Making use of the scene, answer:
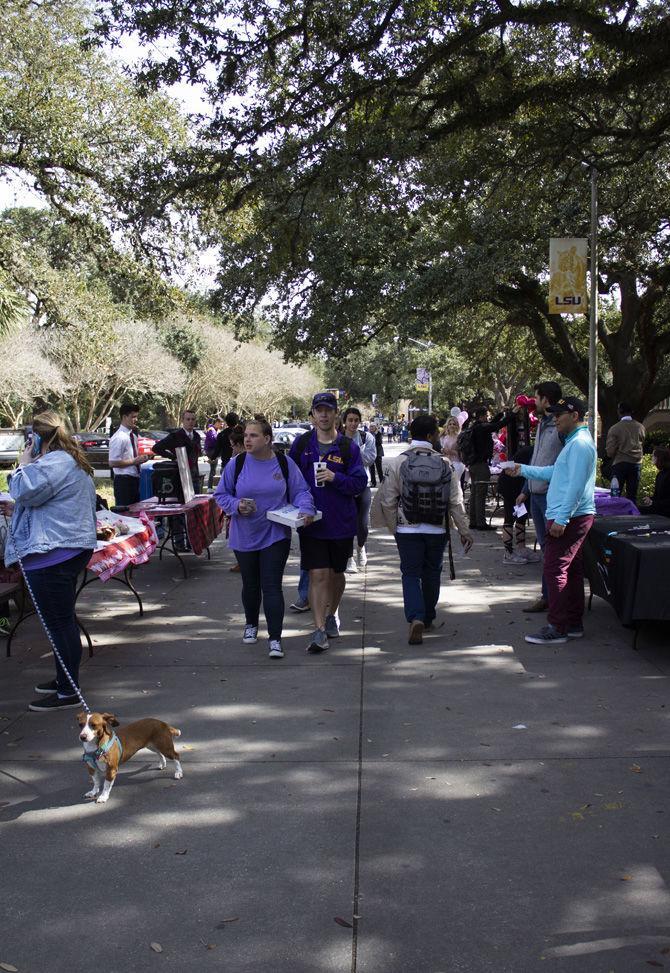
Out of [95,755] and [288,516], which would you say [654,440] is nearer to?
[288,516]

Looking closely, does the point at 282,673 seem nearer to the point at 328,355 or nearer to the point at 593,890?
the point at 593,890

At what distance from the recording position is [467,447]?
14.5 metres

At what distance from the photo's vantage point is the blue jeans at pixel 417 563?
7215mm

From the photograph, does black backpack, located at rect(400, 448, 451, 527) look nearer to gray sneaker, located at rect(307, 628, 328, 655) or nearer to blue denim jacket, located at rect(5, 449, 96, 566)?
gray sneaker, located at rect(307, 628, 328, 655)

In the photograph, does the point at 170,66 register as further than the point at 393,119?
No

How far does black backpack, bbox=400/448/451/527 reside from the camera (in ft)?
23.3

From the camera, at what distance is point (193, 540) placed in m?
10.4

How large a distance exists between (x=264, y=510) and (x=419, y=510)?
1.20 metres

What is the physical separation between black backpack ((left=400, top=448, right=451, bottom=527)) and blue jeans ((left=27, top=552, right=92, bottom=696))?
8.32 feet

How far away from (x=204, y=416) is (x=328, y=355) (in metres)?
41.5

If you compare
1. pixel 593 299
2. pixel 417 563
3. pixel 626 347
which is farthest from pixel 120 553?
pixel 626 347

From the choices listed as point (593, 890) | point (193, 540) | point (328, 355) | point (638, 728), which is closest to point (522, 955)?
point (593, 890)

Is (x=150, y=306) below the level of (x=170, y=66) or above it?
below

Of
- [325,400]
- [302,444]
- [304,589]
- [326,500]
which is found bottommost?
[304,589]
